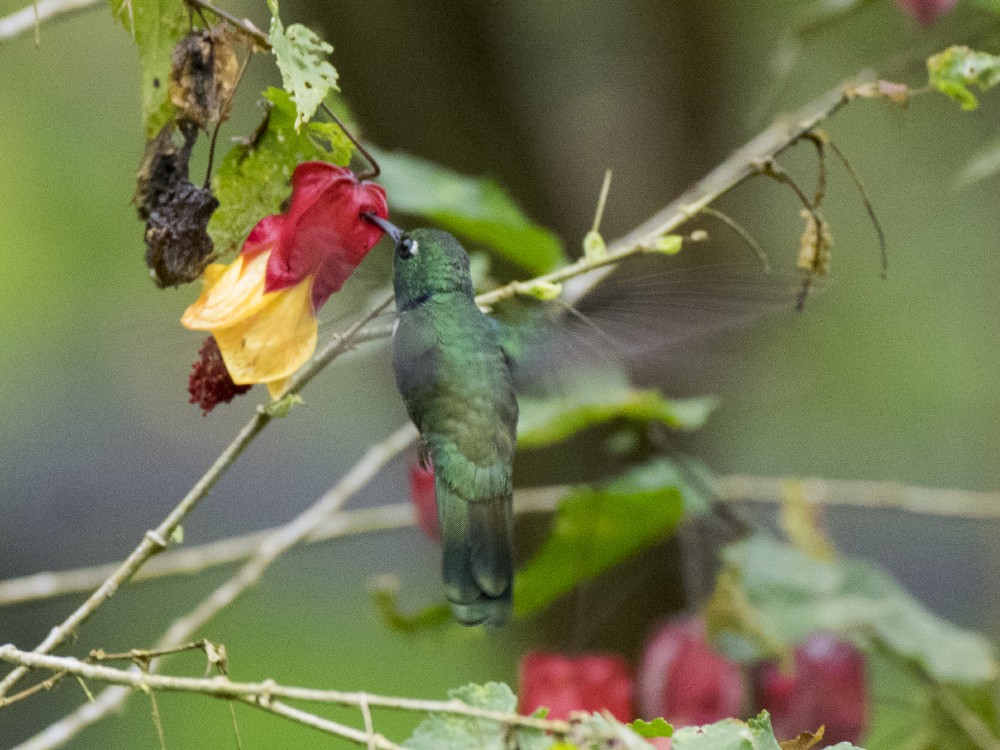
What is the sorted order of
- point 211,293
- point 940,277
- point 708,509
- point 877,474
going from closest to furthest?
point 211,293 → point 708,509 → point 940,277 → point 877,474

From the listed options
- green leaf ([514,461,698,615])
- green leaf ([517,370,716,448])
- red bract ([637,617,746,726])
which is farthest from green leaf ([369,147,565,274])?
red bract ([637,617,746,726])

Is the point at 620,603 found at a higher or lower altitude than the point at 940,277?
lower

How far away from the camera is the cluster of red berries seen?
4.61ft

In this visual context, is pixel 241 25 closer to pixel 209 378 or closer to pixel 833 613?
pixel 209 378

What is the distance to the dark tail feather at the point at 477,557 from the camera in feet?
2.14

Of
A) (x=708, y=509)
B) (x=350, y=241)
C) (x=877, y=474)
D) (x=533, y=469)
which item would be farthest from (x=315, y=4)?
(x=877, y=474)

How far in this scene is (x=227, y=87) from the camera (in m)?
0.69

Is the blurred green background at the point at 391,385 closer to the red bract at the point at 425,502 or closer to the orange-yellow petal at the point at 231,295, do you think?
the red bract at the point at 425,502

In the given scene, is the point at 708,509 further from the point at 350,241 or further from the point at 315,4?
the point at 315,4

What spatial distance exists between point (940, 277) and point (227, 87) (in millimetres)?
3418

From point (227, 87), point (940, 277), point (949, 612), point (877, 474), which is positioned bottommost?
point (949, 612)

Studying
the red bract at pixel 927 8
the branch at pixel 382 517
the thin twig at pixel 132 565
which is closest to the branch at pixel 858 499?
the branch at pixel 382 517

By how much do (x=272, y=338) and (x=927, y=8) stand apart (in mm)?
957

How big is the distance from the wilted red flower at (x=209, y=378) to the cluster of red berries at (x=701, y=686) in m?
0.81
